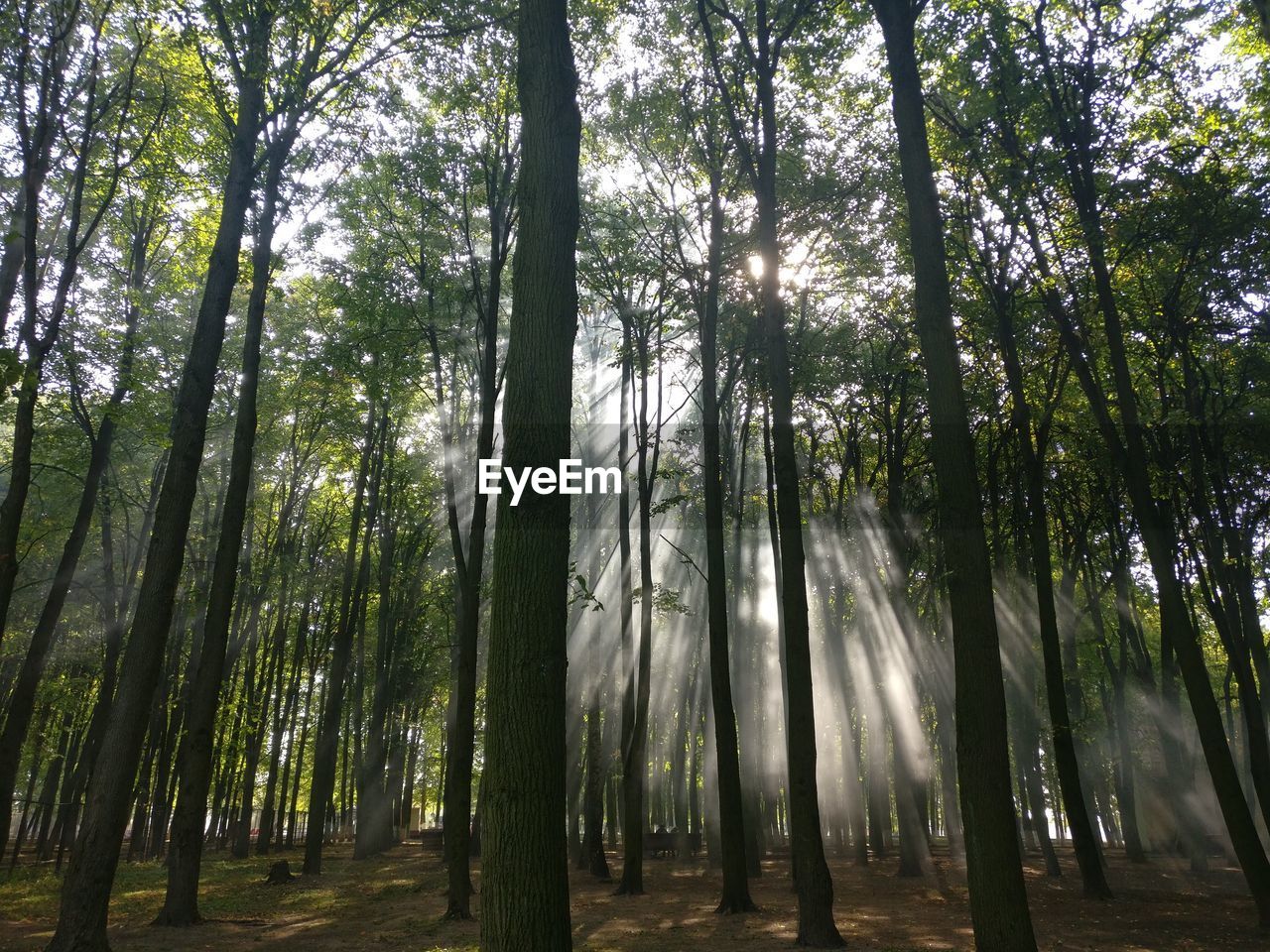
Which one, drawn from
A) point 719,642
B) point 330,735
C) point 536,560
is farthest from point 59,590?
point 536,560

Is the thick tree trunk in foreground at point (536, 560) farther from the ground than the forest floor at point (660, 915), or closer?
farther from the ground

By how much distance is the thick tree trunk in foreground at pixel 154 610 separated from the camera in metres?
7.65

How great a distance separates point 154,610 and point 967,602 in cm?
857

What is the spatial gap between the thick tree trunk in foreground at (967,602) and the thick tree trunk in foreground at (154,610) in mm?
Answer: 8065

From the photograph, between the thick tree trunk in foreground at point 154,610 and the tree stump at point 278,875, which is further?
the tree stump at point 278,875

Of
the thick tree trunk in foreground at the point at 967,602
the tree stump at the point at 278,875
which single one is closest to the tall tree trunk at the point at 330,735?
the tree stump at the point at 278,875

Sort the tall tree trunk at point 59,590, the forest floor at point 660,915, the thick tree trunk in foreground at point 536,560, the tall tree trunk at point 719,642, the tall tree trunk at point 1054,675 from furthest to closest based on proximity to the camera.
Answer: the tall tree trunk at point 1054,675
the tall tree trunk at point 59,590
the tall tree trunk at point 719,642
the forest floor at point 660,915
the thick tree trunk in foreground at point 536,560

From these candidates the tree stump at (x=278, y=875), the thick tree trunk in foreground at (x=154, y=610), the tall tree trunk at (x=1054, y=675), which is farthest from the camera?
the tree stump at (x=278, y=875)

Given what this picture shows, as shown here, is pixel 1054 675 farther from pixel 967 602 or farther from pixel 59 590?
pixel 59 590

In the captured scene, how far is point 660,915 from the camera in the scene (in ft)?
39.2

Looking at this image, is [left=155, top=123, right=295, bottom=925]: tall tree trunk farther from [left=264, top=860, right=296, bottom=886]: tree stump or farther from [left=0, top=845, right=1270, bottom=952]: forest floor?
[left=264, top=860, right=296, bottom=886]: tree stump

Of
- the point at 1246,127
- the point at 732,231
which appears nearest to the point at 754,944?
the point at 732,231

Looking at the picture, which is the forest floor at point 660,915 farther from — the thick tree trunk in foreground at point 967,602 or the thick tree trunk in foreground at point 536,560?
the thick tree trunk in foreground at point 536,560

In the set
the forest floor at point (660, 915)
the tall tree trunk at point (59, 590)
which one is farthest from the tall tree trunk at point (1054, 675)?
the tall tree trunk at point (59, 590)
